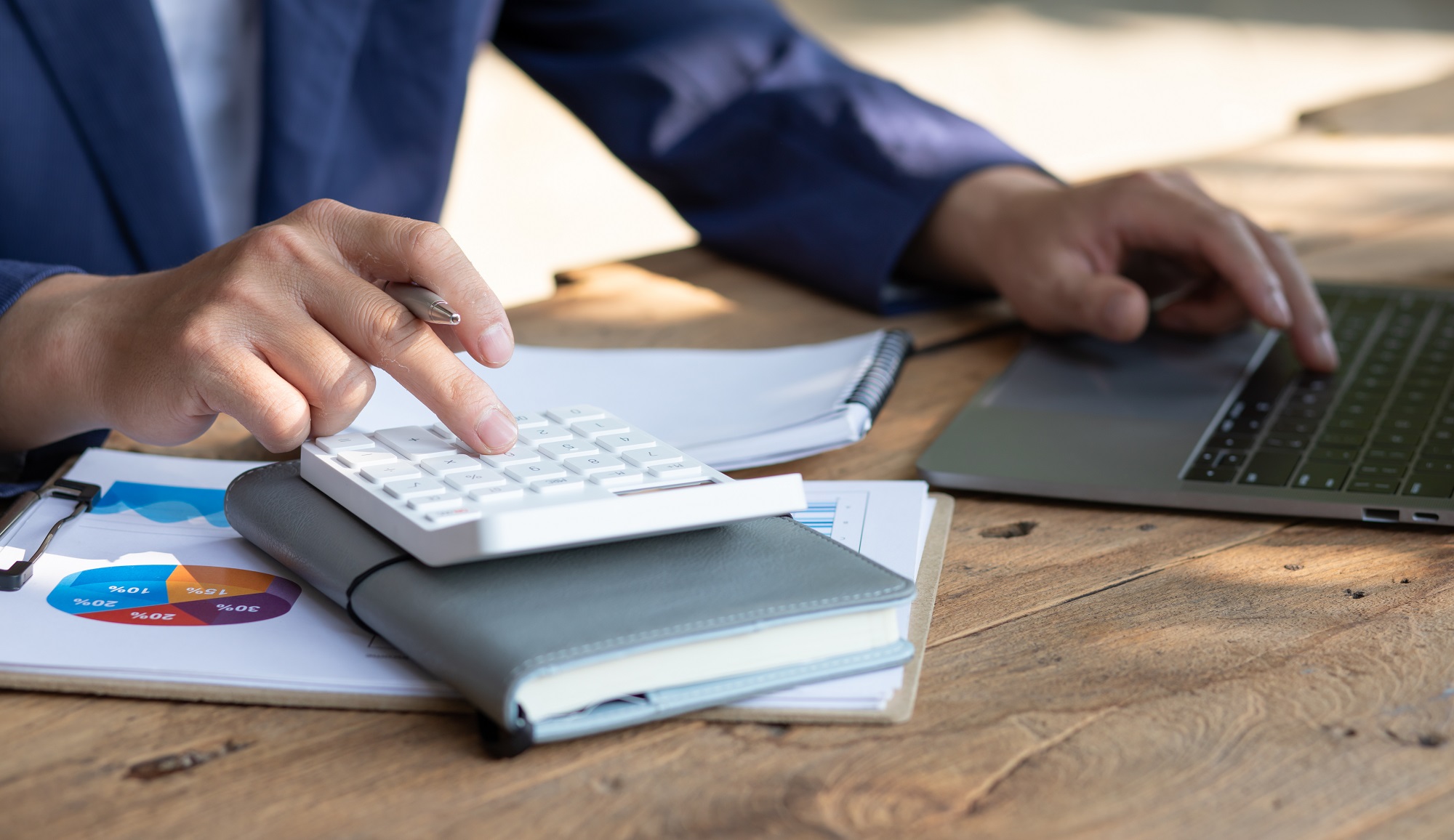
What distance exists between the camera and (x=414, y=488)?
0.51m

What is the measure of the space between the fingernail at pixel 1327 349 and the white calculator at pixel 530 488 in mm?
477

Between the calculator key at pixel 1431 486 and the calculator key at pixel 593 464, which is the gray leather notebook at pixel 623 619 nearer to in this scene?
the calculator key at pixel 593 464

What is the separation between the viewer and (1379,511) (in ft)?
2.07

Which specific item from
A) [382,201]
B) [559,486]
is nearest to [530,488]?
[559,486]

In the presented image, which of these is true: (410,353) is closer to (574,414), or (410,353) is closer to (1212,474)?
(574,414)

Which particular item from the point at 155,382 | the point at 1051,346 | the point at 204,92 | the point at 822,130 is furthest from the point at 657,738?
the point at 204,92

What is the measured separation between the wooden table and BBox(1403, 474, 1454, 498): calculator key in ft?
0.08

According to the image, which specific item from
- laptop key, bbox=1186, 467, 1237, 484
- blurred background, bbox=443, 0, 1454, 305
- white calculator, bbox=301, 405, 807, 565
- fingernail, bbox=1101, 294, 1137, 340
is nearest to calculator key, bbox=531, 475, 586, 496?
white calculator, bbox=301, 405, 807, 565

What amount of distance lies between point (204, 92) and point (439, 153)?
22cm

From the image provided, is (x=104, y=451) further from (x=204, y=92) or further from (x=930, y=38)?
(x=930, y=38)

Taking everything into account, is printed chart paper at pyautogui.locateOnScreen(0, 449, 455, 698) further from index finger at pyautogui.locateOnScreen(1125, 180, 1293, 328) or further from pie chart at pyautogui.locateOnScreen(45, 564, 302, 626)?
index finger at pyautogui.locateOnScreen(1125, 180, 1293, 328)

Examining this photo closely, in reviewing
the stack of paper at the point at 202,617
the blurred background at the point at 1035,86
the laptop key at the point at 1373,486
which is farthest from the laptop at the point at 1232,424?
the blurred background at the point at 1035,86

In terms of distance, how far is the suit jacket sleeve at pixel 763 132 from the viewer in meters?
→ 1.06

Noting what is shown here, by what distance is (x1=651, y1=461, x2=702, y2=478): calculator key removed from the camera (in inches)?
20.8
